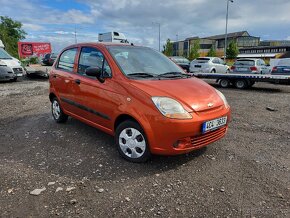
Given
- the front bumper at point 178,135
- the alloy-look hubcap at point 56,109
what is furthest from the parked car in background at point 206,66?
the front bumper at point 178,135

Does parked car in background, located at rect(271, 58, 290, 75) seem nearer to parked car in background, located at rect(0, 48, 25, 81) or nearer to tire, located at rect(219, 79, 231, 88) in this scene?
tire, located at rect(219, 79, 231, 88)

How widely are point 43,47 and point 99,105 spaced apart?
3370cm

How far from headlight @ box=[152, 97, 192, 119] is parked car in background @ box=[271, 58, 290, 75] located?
446 inches

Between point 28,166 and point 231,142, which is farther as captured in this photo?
point 231,142

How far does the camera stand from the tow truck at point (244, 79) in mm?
11203

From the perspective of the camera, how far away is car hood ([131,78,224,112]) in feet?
11.9

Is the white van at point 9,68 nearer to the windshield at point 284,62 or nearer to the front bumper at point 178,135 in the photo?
the front bumper at point 178,135

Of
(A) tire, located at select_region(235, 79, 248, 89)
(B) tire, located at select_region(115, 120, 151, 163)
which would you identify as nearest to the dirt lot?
(B) tire, located at select_region(115, 120, 151, 163)

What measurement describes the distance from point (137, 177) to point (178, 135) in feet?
2.60

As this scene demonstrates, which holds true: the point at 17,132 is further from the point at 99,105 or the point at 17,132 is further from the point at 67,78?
the point at 99,105

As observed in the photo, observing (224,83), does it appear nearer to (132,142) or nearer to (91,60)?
(91,60)

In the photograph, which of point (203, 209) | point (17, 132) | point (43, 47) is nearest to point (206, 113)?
point (203, 209)

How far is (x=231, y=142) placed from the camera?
4.84 m

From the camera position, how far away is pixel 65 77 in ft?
17.2
